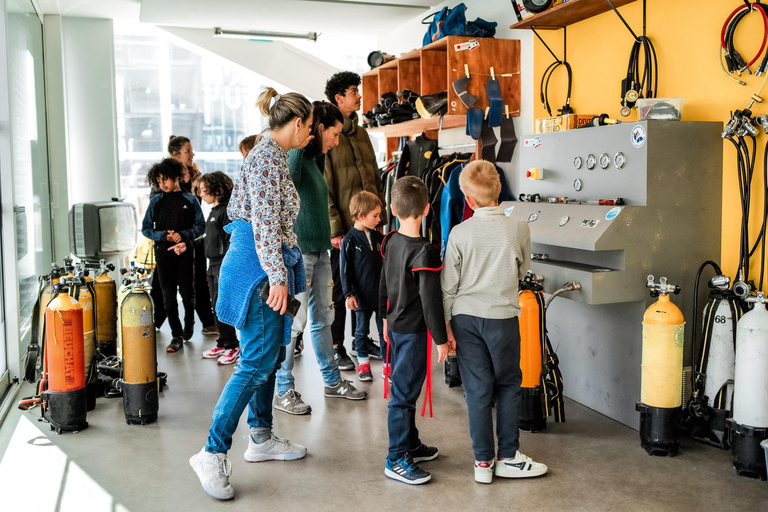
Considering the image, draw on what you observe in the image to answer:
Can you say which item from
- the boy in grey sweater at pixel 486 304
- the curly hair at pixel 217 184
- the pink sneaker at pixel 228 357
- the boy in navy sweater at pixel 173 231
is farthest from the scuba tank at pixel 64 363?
the boy in grey sweater at pixel 486 304

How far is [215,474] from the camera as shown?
2.71m

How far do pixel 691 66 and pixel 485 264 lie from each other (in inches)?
63.0

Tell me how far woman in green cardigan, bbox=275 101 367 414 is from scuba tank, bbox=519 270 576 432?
38.7 inches

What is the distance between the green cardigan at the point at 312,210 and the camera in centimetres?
361

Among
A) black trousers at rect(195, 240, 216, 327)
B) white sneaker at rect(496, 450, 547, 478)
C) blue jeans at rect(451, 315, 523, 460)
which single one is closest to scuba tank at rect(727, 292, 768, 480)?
white sneaker at rect(496, 450, 547, 478)

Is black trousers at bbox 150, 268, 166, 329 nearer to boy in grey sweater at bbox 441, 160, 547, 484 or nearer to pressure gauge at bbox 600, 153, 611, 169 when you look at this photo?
boy in grey sweater at bbox 441, 160, 547, 484

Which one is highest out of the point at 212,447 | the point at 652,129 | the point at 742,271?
the point at 652,129

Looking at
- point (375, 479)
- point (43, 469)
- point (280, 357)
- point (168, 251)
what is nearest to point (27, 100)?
point (168, 251)

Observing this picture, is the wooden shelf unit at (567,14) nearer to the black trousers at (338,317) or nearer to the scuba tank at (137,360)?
the black trousers at (338,317)

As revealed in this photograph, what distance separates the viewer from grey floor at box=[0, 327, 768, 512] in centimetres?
269

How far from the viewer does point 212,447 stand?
2734 millimetres

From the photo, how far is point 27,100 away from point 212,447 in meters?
3.99

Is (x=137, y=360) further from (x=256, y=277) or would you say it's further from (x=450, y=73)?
(x=450, y=73)

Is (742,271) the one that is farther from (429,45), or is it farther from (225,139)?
(225,139)
